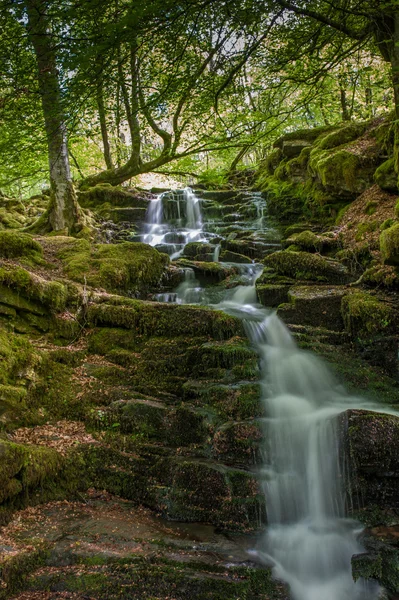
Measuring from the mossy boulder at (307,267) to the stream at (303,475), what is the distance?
1.91 m

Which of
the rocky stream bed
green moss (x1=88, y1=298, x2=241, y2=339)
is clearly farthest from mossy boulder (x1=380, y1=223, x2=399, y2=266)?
green moss (x1=88, y1=298, x2=241, y2=339)

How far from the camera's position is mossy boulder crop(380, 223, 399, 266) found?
21.6 feet

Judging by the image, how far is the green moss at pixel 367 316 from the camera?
610 cm

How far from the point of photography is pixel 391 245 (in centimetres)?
663

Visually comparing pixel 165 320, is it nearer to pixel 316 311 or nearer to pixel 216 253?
pixel 316 311

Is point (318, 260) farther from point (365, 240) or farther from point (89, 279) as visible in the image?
point (89, 279)

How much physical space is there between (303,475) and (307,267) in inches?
191

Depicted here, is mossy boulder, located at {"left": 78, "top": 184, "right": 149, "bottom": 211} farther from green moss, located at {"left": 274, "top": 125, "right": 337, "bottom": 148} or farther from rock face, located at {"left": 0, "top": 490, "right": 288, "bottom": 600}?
rock face, located at {"left": 0, "top": 490, "right": 288, "bottom": 600}

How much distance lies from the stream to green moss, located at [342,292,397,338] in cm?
97

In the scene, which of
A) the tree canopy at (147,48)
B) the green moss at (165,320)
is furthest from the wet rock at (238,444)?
the tree canopy at (147,48)

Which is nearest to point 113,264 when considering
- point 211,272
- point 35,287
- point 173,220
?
point 35,287

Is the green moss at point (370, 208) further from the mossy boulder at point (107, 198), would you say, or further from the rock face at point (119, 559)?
the mossy boulder at point (107, 198)

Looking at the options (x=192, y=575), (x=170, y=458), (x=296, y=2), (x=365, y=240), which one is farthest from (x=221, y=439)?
(x=365, y=240)

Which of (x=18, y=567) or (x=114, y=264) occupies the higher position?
(x=114, y=264)
